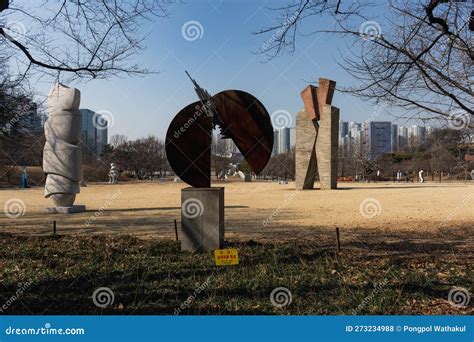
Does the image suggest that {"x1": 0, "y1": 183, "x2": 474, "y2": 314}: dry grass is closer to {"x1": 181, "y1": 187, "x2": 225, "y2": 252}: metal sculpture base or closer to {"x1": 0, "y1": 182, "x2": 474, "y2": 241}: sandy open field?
{"x1": 0, "y1": 182, "x2": 474, "y2": 241}: sandy open field

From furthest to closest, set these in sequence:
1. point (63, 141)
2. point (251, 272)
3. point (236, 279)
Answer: point (63, 141) < point (251, 272) < point (236, 279)

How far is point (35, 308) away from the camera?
479 cm

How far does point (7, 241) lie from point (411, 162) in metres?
60.0

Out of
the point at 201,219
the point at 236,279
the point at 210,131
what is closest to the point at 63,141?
the point at 210,131

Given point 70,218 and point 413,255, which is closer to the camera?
point 413,255

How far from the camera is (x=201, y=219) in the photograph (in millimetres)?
8039

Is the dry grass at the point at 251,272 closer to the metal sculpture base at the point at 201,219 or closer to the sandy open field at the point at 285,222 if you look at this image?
the sandy open field at the point at 285,222

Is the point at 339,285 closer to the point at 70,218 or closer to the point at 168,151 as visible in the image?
the point at 168,151

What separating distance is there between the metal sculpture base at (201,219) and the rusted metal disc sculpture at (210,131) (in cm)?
50

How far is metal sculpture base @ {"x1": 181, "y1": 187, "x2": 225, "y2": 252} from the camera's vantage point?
26.1 ft

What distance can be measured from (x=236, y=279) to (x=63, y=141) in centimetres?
1221

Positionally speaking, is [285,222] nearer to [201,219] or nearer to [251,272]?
[201,219]

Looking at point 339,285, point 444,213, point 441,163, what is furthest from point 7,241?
point 441,163

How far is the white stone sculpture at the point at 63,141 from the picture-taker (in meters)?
15.6
